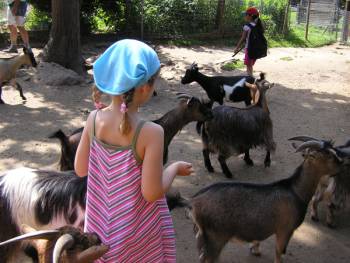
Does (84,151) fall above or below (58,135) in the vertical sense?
above

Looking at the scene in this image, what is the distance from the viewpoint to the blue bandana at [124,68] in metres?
1.76

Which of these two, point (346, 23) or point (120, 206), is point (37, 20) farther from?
point (120, 206)

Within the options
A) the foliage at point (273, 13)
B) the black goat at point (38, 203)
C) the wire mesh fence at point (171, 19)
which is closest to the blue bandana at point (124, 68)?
the black goat at point (38, 203)

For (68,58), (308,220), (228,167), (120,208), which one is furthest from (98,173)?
(68,58)

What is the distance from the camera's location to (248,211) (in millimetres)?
3195

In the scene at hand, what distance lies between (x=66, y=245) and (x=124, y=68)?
689 millimetres

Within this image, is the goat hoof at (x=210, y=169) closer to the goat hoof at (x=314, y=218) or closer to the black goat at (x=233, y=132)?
the black goat at (x=233, y=132)

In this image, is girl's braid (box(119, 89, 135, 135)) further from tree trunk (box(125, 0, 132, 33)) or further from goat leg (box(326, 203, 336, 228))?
tree trunk (box(125, 0, 132, 33))

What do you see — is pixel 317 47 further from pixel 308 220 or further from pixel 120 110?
pixel 120 110

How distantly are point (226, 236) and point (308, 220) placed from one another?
53.5 inches

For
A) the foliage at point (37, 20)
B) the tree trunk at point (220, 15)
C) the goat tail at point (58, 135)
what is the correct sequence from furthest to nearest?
the tree trunk at point (220, 15)
the foliage at point (37, 20)
the goat tail at point (58, 135)

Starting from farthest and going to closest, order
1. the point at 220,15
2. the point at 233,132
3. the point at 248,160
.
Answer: the point at 220,15 < the point at 248,160 < the point at 233,132

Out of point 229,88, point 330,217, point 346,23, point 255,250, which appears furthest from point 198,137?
point 346,23

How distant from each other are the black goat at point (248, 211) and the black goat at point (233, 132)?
163cm
